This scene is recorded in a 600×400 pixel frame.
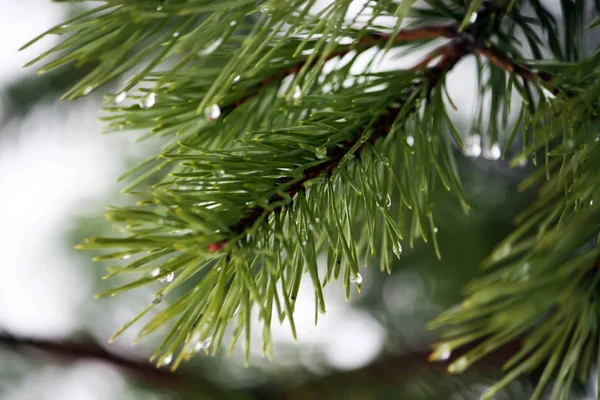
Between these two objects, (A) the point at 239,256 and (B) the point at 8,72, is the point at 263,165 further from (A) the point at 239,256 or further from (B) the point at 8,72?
(B) the point at 8,72

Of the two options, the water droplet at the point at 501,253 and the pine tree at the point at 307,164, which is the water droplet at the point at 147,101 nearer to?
the pine tree at the point at 307,164

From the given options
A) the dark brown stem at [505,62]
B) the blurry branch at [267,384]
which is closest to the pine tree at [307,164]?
the dark brown stem at [505,62]

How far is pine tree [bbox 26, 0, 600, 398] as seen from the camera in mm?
206

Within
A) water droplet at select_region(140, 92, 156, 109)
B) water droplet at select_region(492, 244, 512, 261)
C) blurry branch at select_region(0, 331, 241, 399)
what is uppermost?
water droplet at select_region(140, 92, 156, 109)

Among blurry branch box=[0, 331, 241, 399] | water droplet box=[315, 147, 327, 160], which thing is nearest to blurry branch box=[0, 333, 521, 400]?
blurry branch box=[0, 331, 241, 399]

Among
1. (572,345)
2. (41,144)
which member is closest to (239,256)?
(572,345)

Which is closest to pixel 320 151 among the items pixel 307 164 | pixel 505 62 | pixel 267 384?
pixel 307 164

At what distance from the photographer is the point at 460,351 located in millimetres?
568

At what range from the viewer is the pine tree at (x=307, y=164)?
0.21 m

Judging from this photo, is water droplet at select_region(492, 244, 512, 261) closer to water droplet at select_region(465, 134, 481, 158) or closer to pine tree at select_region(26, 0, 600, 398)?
pine tree at select_region(26, 0, 600, 398)

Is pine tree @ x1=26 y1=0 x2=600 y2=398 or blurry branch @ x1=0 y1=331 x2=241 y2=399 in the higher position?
pine tree @ x1=26 y1=0 x2=600 y2=398

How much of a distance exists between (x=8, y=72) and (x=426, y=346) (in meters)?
0.63

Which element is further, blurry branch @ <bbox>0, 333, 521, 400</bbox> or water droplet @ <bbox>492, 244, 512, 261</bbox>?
blurry branch @ <bbox>0, 333, 521, 400</bbox>

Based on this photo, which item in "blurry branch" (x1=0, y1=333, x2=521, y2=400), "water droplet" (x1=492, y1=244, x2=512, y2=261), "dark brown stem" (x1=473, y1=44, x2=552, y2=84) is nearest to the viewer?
"water droplet" (x1=492, y1=244, x2=512, y2=261)
